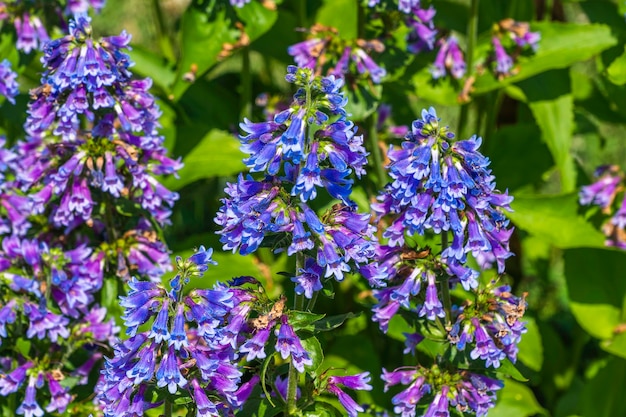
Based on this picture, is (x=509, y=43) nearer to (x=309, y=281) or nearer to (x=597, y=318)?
(x=597, y=318)

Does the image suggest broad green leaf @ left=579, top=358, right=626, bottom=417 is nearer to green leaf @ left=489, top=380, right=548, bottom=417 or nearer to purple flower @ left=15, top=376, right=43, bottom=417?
green leaf @ left=489, top=380, right=548, bottom=417

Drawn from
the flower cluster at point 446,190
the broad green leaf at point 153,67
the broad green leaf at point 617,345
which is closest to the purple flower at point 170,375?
the flower cluster at point 446,190

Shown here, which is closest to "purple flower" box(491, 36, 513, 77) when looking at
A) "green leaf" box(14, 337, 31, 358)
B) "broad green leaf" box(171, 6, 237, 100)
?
"broad green leaf" box(171, 6, 237, 100)

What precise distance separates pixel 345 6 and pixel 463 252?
3333 mm

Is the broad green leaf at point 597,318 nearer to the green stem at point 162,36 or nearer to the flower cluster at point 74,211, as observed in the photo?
the flower cluster at point 74,211

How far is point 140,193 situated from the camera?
5078 mm

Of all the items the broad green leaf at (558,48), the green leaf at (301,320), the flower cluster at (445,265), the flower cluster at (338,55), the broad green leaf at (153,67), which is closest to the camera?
the green leaf at (301,320)

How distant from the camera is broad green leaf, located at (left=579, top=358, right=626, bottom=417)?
634 cm

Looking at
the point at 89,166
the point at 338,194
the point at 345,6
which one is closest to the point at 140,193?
the point at 89,166

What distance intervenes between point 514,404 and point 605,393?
0.78m

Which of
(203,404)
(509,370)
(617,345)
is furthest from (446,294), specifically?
(617,345)

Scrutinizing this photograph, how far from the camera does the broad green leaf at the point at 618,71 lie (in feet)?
19.0

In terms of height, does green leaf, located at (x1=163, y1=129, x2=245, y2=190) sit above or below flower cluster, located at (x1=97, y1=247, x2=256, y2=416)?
below

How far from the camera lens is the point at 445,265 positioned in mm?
4117
